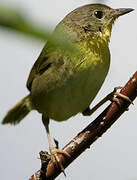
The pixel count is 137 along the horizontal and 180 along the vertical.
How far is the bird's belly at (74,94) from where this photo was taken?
3197mm

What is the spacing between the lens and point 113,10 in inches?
157

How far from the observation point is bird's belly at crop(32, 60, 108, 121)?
10.5 feet

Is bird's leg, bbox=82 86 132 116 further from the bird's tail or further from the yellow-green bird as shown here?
the bird's tail

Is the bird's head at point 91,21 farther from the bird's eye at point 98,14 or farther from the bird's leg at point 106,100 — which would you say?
the bird's leg at point 106,100

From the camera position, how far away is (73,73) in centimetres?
328

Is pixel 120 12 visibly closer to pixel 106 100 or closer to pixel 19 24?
pixel 106 100

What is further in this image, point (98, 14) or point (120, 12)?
point (98, 14)

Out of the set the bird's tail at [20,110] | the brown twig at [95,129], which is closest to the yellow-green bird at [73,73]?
the bird's tail at [20,110]

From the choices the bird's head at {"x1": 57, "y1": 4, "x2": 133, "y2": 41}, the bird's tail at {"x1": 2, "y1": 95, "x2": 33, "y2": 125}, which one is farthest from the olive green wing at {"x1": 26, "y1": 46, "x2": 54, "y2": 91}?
the bird's head at {"x1": 57, "y1": 4, "x2": 133, "y2": 41}

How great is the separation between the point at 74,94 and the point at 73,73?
0.61ft

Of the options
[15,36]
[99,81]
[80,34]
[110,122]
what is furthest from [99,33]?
[15,36]

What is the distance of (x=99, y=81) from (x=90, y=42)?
0.56 metres

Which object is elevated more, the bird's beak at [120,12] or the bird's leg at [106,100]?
the bird's beak at [120,12]

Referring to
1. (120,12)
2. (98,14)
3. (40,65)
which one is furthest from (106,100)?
(98,14)
